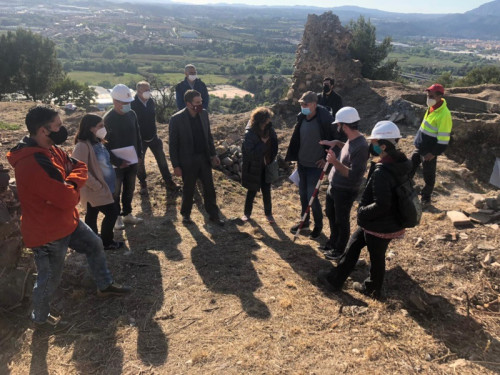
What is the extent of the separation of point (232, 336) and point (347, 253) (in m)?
1.56

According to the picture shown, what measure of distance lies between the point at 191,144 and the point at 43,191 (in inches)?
107

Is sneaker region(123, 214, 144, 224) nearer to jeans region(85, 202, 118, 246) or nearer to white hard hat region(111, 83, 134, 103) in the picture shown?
jeans region(85, 202, 118, 246)

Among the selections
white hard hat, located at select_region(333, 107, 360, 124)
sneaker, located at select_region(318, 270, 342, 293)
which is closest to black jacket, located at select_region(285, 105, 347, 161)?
white hard hat, located at select_region(333, 107, 360, 124)

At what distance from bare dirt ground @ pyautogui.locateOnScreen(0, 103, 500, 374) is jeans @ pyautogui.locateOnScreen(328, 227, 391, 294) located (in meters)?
0.19

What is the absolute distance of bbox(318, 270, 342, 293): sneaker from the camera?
4270 mm

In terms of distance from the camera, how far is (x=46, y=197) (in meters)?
2.97

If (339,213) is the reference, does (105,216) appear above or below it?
below

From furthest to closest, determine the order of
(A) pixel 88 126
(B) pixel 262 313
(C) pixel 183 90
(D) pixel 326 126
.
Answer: (C) pixel 183 90
(D) pixel 326 126
(A) pixel 88 126
(B) pixel 262 313

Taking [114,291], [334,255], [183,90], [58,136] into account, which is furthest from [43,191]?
[183,90]

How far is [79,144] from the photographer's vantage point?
13.4 ft

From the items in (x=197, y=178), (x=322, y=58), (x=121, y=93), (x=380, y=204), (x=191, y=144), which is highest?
(x=322, y=58)

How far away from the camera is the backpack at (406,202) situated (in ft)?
11.4

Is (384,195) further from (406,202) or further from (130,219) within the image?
(130,219)

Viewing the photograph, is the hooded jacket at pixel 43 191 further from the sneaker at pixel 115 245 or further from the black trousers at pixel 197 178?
the black trousers at pixel 197 178
